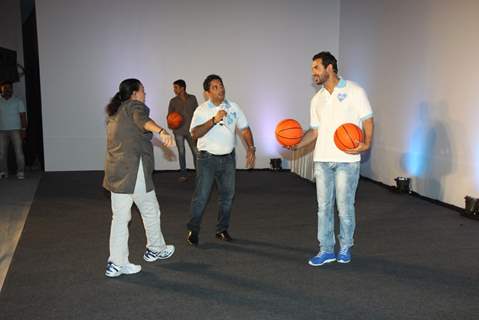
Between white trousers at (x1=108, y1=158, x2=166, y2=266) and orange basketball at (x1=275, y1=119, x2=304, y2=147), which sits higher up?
orange basketball at (x1=275, y1=119, x2=304, y2=147)

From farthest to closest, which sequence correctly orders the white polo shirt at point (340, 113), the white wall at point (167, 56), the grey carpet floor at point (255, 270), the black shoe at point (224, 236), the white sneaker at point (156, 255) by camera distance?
the white wall at point (167, 56) → the black shoe at point (224, 236) → the white sneaker at point (156, 255) → the white polo shirt at point (340, 113) → the grey carpet floor at point (255, 270)

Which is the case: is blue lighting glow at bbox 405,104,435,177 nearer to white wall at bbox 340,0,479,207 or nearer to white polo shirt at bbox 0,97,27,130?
white wall at bbox 340,0,479,207

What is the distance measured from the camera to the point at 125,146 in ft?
12.5

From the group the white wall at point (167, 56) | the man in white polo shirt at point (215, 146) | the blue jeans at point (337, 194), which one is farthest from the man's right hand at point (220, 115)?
the white wall at point (167, 56)

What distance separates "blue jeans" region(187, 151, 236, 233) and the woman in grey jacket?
0.77m

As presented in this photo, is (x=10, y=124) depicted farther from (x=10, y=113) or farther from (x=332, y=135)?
(x=332, y=135)

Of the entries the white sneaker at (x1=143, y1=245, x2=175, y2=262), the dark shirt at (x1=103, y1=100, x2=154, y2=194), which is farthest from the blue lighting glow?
the dark shirt at (x1=103, y1=100, x2=154, y2=194)

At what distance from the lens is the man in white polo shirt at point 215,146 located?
15.0 ft

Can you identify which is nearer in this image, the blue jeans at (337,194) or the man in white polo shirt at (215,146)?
the blue jeans at (337,194)

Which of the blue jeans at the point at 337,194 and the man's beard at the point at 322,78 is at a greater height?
the man's beard at the point at 322,78

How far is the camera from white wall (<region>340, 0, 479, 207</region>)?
6.26 meters

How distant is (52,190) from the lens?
7.86 meters

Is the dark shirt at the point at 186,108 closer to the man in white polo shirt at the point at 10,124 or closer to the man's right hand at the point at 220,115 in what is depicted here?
the man in white polo shirt at the point at 10,124

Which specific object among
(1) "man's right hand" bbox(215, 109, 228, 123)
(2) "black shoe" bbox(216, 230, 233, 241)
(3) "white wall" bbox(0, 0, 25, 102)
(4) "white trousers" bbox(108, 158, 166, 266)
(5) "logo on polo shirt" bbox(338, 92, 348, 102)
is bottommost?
(2) "black shoe" bbox(216, 230, 233, 241)
